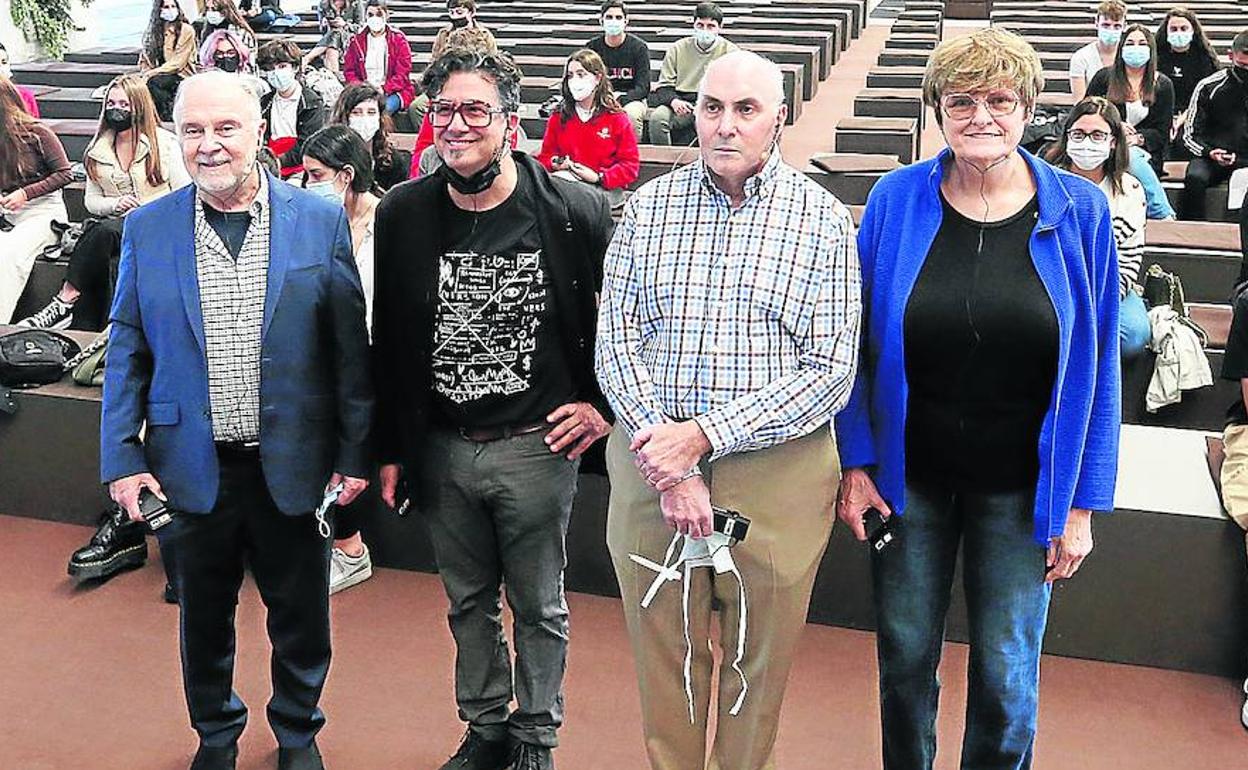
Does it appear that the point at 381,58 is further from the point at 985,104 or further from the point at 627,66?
the point at 985,104

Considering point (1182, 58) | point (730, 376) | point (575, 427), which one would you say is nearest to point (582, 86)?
point (575, 427)

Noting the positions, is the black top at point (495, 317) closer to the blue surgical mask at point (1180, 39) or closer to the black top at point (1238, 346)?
the black top at point (1238, 346)

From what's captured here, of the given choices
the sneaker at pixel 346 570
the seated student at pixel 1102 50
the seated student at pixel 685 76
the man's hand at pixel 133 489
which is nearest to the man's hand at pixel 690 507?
the man's hand at pixel 133 489

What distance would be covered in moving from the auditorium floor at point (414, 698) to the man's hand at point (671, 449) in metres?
0.92

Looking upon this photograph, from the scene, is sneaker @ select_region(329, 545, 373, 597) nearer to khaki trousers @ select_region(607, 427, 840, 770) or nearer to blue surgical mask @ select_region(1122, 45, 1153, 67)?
khaki trousers @ select_region(607, 427, 840, 770)

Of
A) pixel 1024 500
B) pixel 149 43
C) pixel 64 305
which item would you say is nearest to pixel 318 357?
pixel 1024 500

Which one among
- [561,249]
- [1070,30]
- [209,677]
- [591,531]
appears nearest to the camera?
[561,249]

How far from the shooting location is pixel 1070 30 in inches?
424

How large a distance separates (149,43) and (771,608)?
6999 millimetres

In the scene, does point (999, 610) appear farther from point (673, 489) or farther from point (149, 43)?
point (149, 43)

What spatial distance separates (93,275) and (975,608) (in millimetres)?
3802

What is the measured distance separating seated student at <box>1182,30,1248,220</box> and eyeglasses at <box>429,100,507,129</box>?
480cm

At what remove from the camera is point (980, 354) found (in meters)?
1.98

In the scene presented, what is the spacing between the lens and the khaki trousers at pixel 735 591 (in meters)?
2.07
